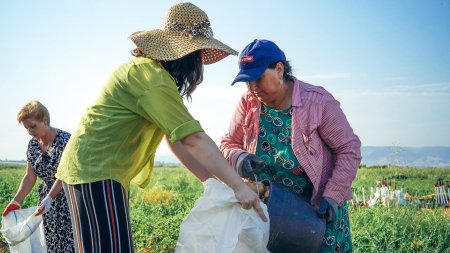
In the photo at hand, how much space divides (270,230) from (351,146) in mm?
581

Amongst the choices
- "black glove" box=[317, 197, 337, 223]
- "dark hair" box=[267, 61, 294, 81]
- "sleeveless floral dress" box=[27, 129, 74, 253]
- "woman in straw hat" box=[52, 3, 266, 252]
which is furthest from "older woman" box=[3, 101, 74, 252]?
"black glove" box=[317, 197, 337, 223]

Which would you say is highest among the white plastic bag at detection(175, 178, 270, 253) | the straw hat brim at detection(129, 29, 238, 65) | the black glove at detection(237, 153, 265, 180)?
the straw hat brim at detection(129, 29, 238, 65)

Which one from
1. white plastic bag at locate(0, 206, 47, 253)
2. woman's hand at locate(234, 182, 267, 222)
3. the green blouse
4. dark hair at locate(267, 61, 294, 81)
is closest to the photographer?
the green blouse

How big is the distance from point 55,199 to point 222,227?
6.79ft

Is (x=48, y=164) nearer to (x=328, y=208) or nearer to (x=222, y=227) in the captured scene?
(x=222, y=227)

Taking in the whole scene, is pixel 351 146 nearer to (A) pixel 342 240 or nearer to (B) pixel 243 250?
(A) pixel 342 240

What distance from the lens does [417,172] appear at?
17.1 m

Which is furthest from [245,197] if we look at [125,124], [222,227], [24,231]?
[24,231]

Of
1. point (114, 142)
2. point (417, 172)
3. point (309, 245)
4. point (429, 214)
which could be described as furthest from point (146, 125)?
point (417, 172)

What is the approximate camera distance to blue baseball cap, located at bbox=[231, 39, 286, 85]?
8.37 feet

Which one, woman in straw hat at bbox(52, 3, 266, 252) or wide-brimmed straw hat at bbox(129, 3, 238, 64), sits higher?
wide-brimmed straw hat at bbox(129, 3, 238, 64)

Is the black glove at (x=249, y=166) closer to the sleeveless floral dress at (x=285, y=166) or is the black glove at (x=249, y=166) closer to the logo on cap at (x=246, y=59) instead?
the sleeveless floral dress at (x=285, y=166)

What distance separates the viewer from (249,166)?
2.57m

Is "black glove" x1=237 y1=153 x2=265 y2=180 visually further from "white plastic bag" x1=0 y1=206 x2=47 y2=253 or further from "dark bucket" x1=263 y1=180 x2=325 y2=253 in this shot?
"white plastic bag" x1=0 y1=206 x2=47 y2=253
